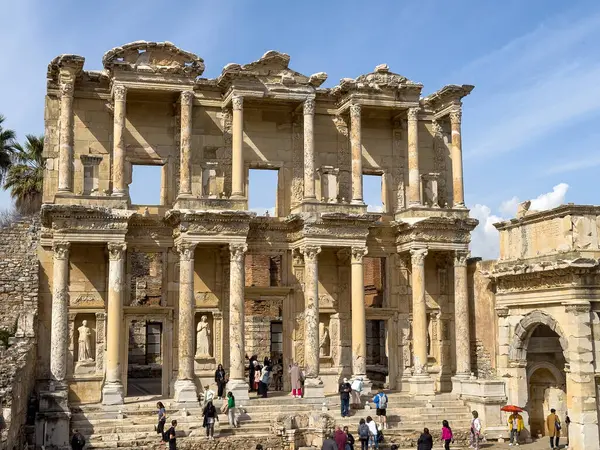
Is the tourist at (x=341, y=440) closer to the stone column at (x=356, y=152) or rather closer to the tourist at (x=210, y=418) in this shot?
the tourist at (x=210, y=418)

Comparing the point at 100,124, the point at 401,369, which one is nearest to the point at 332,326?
the point at 401,369

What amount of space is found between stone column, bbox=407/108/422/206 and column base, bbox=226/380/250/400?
839cm

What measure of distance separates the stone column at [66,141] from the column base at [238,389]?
7.71 m

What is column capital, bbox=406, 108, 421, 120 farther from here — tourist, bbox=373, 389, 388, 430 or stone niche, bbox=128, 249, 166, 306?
stone niche, bbox=128, 249, 166, 306

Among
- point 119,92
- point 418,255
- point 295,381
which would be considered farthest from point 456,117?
point 119,92

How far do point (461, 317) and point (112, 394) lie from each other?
37.9ft

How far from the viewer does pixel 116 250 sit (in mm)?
24484

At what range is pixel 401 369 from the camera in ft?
92.1

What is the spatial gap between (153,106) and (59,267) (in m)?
6.51

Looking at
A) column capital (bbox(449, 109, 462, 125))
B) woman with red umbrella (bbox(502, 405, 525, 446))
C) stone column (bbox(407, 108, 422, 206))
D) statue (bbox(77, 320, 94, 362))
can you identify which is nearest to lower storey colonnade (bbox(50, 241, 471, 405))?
statue (bbox(77, 320, 94, 362))

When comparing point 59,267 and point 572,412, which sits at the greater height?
point 59,267

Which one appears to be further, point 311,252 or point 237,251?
point 311,252

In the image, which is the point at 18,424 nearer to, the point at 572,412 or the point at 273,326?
the point at 572,412

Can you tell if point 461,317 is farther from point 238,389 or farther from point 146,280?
point 146,280
